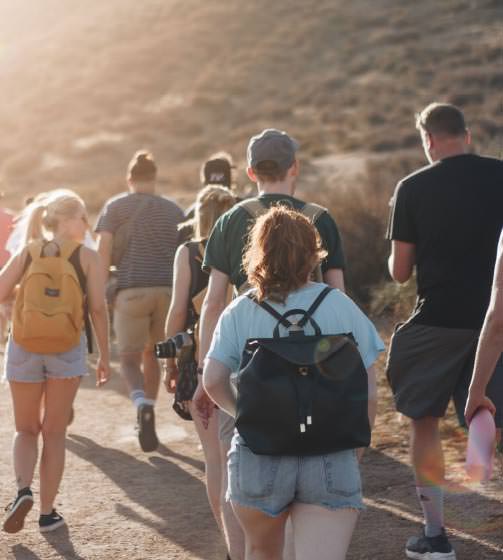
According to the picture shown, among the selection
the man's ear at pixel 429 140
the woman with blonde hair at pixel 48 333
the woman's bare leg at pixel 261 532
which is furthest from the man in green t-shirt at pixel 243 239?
the woman with blonde hair at pixel 48 333

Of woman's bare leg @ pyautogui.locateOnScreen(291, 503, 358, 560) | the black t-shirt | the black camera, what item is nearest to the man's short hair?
the black t-shirt

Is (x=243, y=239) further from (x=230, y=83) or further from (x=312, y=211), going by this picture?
(x=230, y=83)

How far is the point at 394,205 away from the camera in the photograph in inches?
213

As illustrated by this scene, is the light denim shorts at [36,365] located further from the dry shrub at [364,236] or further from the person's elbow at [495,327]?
the dry shrub at [364,236]

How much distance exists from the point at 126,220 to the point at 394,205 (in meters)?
3.44

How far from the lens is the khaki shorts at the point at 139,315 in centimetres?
853

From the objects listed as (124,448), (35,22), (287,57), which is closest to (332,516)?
(124,448)

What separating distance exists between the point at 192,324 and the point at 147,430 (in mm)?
2555

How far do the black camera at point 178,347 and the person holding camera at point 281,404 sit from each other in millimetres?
1565

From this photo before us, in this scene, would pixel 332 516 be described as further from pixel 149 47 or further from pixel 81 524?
pixel 149 47

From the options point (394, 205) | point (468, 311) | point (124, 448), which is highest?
point (394, 205)

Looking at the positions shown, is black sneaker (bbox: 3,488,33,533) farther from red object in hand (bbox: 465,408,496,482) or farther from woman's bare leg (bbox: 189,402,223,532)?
red object in hand (bbox: 465,408,496,482)

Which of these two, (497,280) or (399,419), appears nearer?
(497,280)

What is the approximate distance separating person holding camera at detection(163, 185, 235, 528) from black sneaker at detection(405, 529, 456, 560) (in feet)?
3.05
